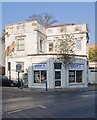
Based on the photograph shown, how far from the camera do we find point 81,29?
127ft

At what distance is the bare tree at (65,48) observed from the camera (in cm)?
3441

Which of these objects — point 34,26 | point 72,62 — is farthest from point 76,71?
point 34,26

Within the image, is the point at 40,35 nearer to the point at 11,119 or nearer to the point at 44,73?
the point at 44,73

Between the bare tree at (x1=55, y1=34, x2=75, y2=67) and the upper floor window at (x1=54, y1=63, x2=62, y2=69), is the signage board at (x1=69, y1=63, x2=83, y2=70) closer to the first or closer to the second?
the bare tree at (x1=55, y1=34, x2=75, y2=67)

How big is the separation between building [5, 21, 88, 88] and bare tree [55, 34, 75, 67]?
798mm

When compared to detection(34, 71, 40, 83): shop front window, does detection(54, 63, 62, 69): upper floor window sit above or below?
above

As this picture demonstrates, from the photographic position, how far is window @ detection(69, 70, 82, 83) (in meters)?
35.6

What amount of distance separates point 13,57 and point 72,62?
25.6 feet

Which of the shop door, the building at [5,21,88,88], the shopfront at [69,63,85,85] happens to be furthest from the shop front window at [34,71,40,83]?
the shopfront at [69,63,85,85]

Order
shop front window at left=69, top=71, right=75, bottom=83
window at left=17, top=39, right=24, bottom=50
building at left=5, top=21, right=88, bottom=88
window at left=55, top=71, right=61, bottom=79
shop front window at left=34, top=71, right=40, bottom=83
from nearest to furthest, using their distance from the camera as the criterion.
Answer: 1. building at left=5, top=21, right=88, bottom=88
2. shop front window at left=34, top=71, right=40, bottom=83
3. window at left=55, top=71, right=61, bottom=79
4. shop front window at left=69, top=71, right=75, bottom=83
5. window at left=17, top=39, right=24, bottom=50

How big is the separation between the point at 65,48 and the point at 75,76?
375 cm

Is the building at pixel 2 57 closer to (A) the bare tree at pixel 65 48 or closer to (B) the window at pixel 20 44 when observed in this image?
(B) the window at pixel 20 44

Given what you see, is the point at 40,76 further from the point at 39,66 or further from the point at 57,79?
the point at 57,79

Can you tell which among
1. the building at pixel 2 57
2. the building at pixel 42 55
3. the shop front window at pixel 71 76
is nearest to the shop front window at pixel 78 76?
the building at pixel 42 55
